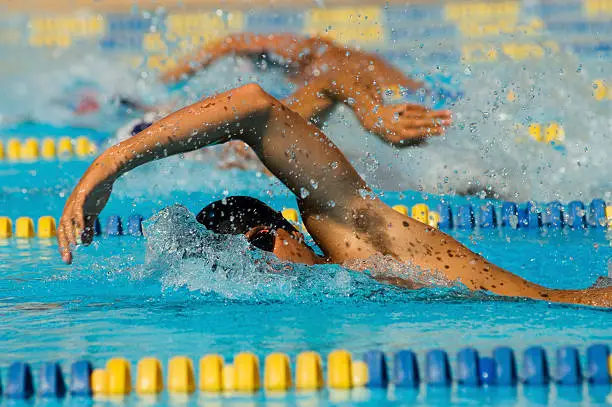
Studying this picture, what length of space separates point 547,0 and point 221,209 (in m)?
8.62

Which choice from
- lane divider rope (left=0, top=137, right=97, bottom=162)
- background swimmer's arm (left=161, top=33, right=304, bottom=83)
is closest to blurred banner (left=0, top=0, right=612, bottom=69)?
lane divider rope (left=0, top=137, right=97, bottom=162)

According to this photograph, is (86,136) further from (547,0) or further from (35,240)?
(547,0)

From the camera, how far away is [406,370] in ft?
7.70

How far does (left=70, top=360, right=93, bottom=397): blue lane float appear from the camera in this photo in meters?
2.33

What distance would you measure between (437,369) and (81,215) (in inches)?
37.1

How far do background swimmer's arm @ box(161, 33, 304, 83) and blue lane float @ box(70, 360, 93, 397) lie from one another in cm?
349

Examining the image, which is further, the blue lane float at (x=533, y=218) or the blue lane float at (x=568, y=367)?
the blue lane float at (x=533, y=218)

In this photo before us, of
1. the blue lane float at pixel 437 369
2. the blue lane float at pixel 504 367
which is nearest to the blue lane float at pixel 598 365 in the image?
the blue lane float at pixel 504 367

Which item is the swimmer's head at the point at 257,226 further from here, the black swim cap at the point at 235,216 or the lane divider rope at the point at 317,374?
the lane divider rope at the point at 317,374

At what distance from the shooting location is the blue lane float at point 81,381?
233 centimetres

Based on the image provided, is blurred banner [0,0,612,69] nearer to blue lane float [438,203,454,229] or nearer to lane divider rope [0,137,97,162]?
lane divider rope [0,137,97,162]

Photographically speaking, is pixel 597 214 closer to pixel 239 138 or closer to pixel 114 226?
pixel 114 226

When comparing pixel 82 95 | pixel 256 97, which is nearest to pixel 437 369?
pixel 256 97

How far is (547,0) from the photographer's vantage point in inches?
417
